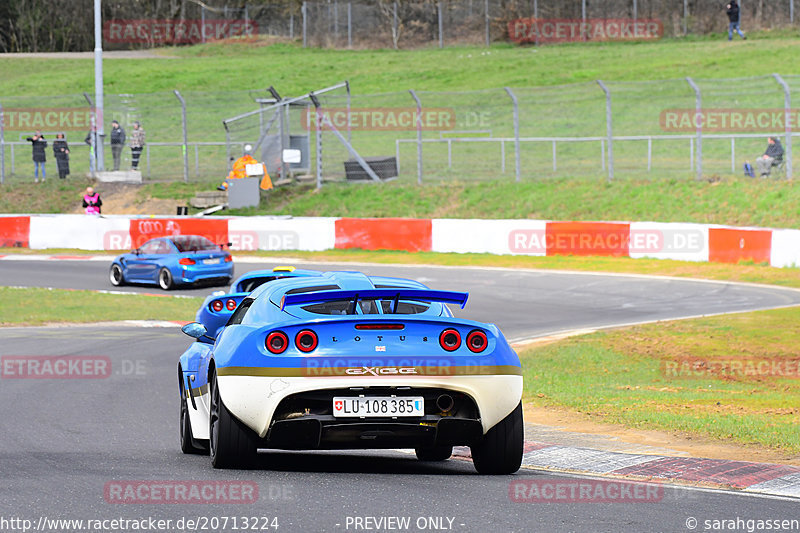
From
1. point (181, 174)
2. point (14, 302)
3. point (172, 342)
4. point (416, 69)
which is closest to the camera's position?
point (172, 342)

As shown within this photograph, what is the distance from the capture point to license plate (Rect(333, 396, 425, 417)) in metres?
6.84

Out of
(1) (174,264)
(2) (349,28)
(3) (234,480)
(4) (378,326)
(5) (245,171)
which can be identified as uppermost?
(2) (349,28)

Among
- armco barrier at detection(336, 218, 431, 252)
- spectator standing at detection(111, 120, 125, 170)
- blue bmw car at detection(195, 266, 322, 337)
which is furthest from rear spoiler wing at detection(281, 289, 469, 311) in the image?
spectator standing at detection(111, 120, 125, 170)

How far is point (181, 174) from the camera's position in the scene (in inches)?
1533

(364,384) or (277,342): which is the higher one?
(277,342)

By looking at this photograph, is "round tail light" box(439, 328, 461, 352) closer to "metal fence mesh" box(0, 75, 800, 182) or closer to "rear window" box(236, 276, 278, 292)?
"rear window" box(236, 276, 278, 292)

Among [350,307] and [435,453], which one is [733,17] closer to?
[435,453]

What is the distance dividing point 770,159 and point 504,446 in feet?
80.7

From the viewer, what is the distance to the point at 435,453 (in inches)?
327

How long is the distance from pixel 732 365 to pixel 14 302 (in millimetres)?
13599

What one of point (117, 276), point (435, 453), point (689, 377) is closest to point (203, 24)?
point (117, 276)

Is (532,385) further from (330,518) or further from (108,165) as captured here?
(108,165)

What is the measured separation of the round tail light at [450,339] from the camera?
23.0 ft

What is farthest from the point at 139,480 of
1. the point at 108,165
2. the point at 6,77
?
the point at 6,77
